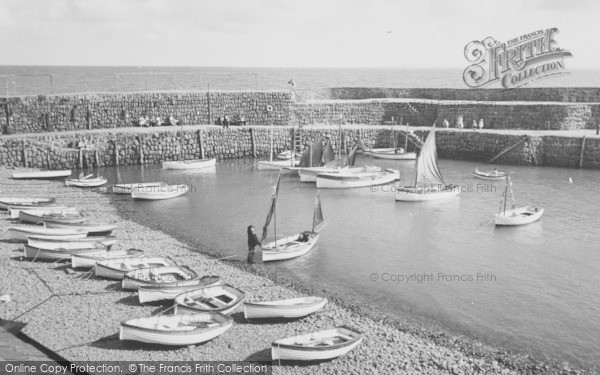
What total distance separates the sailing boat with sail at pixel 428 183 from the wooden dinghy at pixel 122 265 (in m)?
18.3

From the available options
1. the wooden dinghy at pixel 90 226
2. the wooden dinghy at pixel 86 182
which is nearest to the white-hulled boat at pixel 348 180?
the wooden dinghy at pixel 86 182

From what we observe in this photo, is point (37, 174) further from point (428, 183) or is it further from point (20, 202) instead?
point (428, 183)

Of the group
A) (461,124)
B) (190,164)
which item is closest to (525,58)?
(461,124)

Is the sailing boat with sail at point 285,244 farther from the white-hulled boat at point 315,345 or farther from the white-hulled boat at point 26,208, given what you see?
the white-hulled boat at point 26,208

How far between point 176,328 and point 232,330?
1884 mm

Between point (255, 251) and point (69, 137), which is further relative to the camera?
point (69, 137)

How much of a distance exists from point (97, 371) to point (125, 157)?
36186 millimetres

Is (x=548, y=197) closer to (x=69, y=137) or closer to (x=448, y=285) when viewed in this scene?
(x=448, y=285)

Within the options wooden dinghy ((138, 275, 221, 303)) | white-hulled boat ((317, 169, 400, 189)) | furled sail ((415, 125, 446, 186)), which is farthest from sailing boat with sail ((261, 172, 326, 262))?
white-hulled boat ((317, 169, 400, 189))

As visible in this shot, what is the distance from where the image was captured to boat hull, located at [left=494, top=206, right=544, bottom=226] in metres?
32.1

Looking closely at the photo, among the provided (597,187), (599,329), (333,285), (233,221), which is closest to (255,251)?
(333,285)

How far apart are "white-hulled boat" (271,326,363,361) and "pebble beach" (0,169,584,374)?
1.11 ft

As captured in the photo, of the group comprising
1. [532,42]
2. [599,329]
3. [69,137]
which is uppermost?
[532,42]

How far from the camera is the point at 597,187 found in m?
42.1
